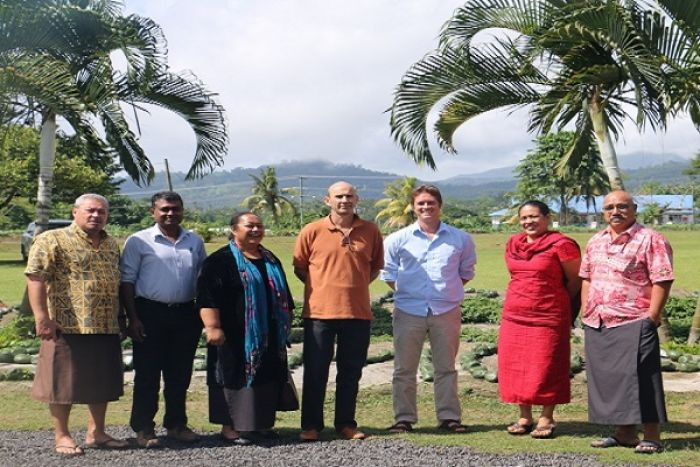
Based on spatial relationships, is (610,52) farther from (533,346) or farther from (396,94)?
(533,346)

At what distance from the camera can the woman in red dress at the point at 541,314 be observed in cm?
655

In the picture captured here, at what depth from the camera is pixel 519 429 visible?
668 centimetres

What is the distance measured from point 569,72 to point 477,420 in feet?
14.2

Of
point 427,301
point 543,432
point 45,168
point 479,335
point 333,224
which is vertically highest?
point 45,168

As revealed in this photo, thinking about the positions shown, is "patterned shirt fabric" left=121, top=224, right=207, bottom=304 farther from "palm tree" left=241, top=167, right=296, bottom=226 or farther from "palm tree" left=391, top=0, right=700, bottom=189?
"palm tree" left=241, top=167, right=296, bottom=226

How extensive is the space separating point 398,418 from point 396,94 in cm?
501

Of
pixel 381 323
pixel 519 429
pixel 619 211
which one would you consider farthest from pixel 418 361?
pixel 381 323

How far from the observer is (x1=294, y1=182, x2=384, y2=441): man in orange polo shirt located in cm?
647

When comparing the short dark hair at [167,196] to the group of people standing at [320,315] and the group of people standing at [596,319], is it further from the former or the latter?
the group of people standing at [596,319]

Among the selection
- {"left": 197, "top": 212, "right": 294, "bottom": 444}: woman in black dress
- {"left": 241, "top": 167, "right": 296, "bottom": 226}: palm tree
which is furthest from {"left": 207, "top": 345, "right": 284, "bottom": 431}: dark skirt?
{"left": 241, "top": 167, "right": 296, "bottom": 226}: palm tree

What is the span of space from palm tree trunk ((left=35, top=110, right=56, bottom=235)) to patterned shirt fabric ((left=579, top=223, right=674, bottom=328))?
7825mm

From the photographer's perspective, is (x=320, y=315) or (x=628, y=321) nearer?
(x=628, y=321)

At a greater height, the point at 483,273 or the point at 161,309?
the point at 161,309

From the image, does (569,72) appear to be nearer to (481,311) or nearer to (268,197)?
(481,311)
